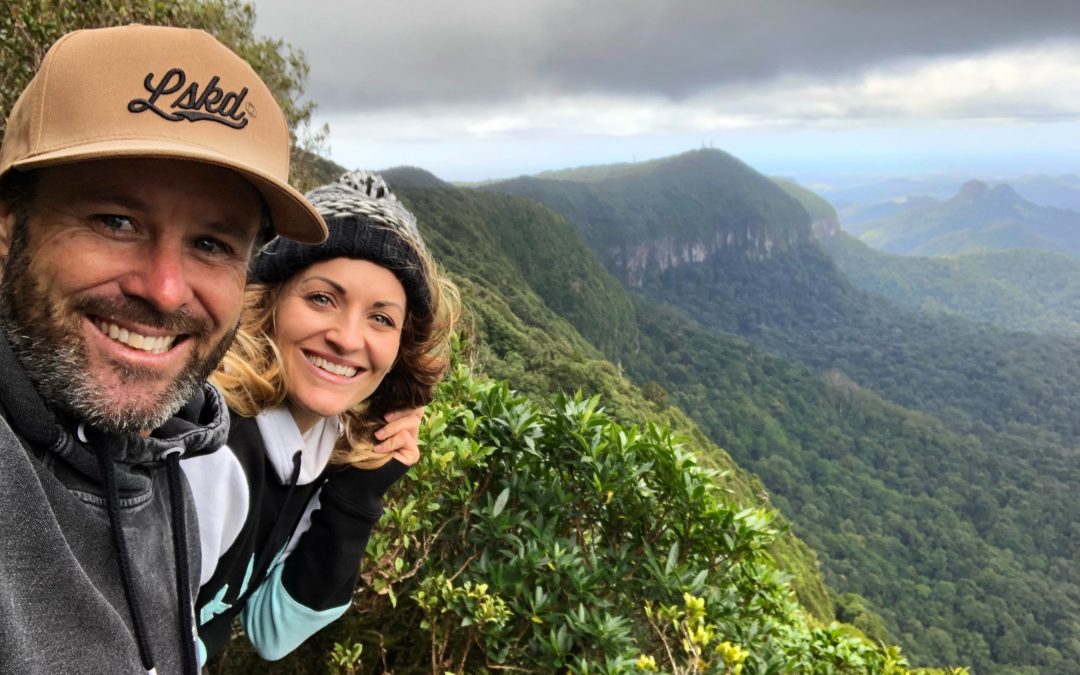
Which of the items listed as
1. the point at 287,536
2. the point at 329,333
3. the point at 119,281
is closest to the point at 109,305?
the point at 119,281

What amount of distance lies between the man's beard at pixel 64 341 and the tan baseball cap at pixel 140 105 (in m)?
0.17

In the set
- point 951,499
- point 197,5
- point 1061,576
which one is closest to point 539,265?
point 951,499

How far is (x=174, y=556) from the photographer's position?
47.0 inches

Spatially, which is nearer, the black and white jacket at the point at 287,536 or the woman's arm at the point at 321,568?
the black and white jacket at the point at 287,536

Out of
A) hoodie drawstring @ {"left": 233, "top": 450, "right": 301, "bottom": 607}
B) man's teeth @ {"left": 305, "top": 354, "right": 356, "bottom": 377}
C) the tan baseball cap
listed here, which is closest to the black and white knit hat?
man's teeth @ {"left": 305, "top": 354, "right": 356, "bottom": 377}

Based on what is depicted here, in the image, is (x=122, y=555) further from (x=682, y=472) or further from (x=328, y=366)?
(x=682, y=472)

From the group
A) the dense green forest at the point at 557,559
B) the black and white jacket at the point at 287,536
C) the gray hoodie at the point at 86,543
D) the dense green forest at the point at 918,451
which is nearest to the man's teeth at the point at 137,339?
the gray hoodie at the point at 86,543

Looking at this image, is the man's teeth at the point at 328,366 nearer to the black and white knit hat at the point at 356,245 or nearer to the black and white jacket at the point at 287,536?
the black and white jacket at the point at 287,536

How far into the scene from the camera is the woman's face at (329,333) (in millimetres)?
1901

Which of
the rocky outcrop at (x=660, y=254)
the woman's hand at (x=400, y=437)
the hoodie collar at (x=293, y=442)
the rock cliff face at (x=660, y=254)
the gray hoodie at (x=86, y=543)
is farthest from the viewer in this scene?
the rocky outcrop at (x=660, y=254)

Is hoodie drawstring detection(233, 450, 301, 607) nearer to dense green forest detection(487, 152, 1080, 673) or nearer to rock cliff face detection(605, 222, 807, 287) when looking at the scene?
dense green forest detection(487, 152, 1080, 673)

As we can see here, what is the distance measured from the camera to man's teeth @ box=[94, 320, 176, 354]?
1.03 metres

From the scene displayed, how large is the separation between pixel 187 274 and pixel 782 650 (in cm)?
282

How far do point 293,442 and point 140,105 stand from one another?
1.14 m
